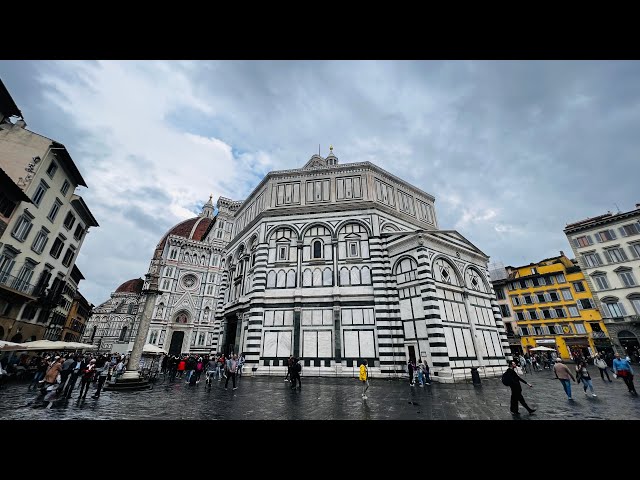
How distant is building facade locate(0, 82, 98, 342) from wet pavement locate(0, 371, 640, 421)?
35.2 feet

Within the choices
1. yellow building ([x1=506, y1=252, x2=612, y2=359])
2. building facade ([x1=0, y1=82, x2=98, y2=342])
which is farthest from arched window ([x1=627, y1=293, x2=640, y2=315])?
building facade ([x1=0, y1=82, x2=98, y2=342])

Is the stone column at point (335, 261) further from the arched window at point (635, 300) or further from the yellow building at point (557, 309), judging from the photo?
the arched window at point (635, 300)

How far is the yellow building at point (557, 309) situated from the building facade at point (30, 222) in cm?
5089

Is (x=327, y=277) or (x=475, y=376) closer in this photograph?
(x=475, y=376)

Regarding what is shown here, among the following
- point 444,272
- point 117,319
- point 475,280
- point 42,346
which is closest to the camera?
point 42,346

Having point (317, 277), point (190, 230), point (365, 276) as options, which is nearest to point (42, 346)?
point (317, 277)

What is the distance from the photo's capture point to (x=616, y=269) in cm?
2906

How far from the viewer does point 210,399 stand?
1027 cm

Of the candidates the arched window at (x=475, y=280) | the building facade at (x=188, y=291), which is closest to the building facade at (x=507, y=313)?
the arched window at (x=475, y=280)

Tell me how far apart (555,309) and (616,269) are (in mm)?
7900

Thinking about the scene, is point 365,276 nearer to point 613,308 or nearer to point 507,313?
point 613,308
